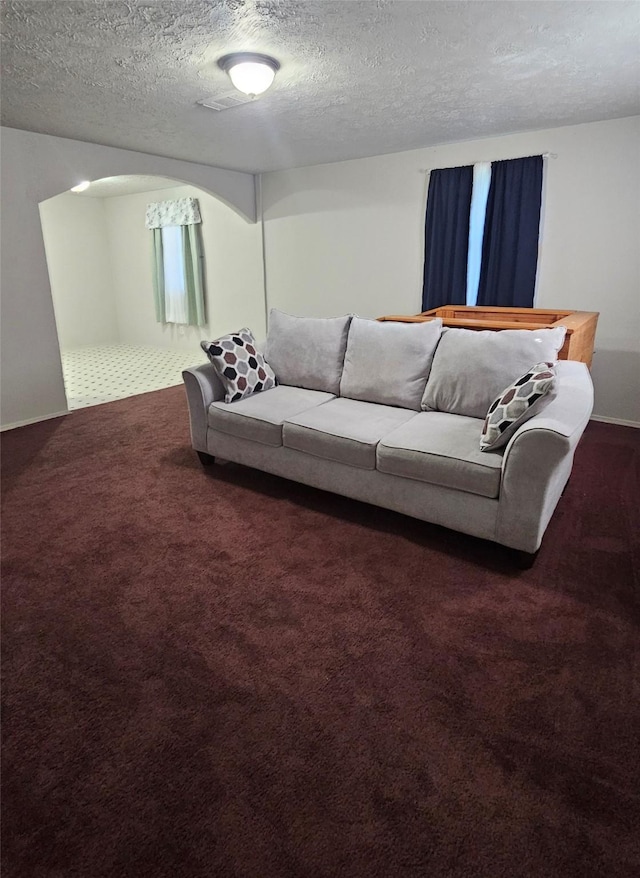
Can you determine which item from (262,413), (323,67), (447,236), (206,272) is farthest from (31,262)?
(447,236)

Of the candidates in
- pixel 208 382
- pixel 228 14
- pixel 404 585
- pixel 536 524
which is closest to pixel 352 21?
pixel 228 14

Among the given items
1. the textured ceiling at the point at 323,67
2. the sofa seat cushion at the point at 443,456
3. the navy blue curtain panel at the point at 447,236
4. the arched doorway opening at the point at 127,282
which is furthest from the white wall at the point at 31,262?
the sofa seat cushion at the point at 443,456

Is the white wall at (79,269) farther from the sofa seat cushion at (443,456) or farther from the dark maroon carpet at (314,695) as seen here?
the sofa seat cushion at (443,456)

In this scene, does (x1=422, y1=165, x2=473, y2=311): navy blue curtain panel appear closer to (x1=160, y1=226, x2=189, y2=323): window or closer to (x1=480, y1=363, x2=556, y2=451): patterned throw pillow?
(x1=480, y1=363, x2=556, y2=451): patterned throw pillow

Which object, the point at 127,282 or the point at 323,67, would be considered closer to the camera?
the point at 323,67

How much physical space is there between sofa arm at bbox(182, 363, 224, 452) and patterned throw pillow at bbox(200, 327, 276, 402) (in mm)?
72

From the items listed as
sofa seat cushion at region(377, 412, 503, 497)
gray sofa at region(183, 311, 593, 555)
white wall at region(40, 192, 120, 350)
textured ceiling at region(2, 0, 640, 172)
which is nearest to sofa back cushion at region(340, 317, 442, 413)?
gray sofa at region(183, 311, 593, 555)

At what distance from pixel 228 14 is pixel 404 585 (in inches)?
99.9

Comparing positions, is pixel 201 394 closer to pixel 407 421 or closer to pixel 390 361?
pixel 390 361

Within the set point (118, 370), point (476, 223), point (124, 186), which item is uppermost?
point (124, 186)

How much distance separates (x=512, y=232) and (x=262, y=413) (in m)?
2.97

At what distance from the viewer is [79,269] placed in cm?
792

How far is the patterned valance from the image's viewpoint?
6750 mm

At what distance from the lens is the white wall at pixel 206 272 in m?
6.52
